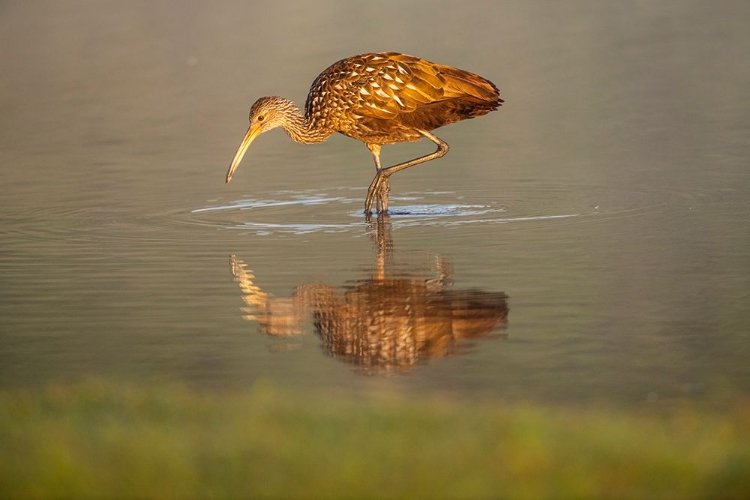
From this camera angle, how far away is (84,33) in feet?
133

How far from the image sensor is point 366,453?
6.71 meters

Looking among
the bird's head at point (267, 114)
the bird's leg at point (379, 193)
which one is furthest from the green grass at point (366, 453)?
the bird's head at point (267, 114)

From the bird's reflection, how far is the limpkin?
284 cm

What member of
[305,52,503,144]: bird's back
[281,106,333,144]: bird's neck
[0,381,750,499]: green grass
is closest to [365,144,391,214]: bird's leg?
[305,52,503,144]: bird's back

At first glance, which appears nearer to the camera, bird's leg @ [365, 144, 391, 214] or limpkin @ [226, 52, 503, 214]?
limpkin @ [226, 52, 503, 214]

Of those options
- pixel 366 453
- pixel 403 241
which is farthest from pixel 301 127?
pixel 366 453

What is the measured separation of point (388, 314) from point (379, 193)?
4.92 meters

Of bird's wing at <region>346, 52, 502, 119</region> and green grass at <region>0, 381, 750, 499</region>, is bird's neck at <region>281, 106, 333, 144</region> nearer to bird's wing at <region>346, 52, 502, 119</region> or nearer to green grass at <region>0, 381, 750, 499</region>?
bird's wing at <region>346, 52, 502, 119</region>

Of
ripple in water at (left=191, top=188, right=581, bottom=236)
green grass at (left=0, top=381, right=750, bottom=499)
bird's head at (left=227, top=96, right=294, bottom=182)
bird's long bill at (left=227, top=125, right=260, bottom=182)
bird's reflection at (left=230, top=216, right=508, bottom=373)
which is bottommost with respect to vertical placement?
green grass at (left=0, top=381, right=750, bottom=499)

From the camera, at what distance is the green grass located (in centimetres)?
639

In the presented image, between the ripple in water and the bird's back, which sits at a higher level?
the bird's back

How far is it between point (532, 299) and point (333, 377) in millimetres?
2390

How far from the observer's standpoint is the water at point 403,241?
943cm

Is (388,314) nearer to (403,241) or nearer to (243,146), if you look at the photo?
(403,241)
